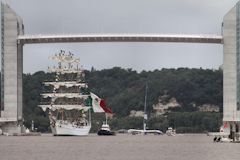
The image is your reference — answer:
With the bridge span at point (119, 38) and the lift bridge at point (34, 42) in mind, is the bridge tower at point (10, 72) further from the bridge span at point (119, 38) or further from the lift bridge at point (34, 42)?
the bridge span at point (119, 38)

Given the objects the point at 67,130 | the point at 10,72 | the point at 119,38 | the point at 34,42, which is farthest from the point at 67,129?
the point at 119,38

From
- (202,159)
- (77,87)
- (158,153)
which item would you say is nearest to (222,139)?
(158,153)

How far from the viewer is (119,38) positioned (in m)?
152

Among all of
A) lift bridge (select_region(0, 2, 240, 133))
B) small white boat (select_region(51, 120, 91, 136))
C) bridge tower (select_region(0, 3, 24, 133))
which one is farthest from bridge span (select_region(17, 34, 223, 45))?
small white boat (select_region(51, 120, 91, 136))

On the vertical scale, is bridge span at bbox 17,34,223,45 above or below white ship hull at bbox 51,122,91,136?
above

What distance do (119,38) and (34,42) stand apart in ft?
34.3

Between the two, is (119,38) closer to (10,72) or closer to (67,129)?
(67,129)

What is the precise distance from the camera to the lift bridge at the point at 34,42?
5709 inches

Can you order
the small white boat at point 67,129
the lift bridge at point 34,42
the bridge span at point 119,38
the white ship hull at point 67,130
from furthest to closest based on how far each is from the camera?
the small white boat at point 67,129
the white ship hull at point 67,130
the bridge span at point 119,38
the lift bridge at point 34,42

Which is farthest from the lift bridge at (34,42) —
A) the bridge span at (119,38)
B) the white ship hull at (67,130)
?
the white ship hull at (67,130)

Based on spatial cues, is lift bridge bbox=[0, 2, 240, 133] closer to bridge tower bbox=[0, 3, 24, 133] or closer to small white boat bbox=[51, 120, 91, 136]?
bridge tower bbox=[0, 3, 24, 133]

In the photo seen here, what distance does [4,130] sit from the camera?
14825 cm

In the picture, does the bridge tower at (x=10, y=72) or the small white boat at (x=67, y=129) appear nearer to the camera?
the bridge tower at (x=10, y=72)

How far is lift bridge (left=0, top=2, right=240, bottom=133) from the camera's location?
145000 mm
